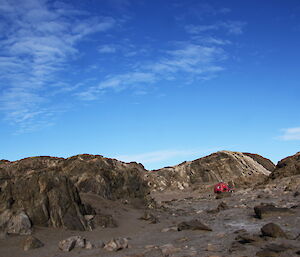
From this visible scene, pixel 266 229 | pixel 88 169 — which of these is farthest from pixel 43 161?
pixel 266 229

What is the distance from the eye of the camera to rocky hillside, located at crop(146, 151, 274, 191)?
5875 centimetres

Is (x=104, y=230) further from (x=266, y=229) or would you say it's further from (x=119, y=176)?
(x=119, y=176)

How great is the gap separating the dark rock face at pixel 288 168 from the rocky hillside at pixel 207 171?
18.5m

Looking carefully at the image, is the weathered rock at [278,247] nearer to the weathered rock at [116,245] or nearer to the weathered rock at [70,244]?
the weathered rock at [116,245]

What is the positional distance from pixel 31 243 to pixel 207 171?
179 ft

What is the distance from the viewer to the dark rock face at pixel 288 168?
35188 mm

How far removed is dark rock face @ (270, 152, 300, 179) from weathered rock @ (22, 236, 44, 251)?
3218 centimetres

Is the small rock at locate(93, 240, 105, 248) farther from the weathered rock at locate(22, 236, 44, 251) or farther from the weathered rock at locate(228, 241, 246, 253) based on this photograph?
the weathered rock at locate(228, 241, 246, 253)

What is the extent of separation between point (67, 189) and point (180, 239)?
6164 millimetres

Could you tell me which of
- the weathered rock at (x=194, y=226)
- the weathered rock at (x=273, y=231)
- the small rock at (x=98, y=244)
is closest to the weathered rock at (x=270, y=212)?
the weathered rock at (x=194, y=226)

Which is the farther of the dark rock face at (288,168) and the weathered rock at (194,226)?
the dark rock face at (288,168)

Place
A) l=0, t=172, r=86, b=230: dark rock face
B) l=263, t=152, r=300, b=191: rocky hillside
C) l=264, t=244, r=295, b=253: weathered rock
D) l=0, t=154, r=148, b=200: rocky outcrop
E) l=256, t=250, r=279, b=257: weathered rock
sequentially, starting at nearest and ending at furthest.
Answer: l=256, t=250, r=279, b=257: weathered rock
l=264, t=244, r=295, b=253: weathered rock
l=0, t=172, r=86, b=230: dark rock face
l=0, t=154, r=148, b=200: rocky outcrop
l=263, t=152, r=300, b=191: rocky hillside

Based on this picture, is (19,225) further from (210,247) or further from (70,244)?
(210,247)

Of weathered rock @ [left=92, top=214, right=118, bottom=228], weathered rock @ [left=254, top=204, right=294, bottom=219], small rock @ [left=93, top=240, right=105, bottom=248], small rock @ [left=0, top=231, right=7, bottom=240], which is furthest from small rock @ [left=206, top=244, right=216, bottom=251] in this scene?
small rock @ [left=0, top=231, right=7, bottom=240]
